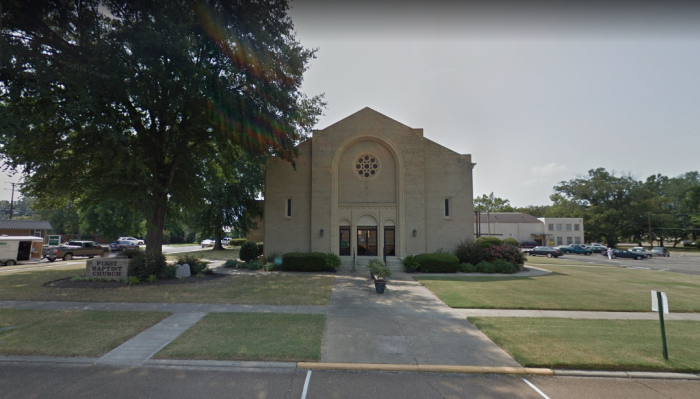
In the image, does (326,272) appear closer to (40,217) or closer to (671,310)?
(671,310)

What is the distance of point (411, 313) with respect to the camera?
992 centimetres

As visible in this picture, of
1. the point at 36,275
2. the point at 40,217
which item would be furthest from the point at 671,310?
the point at 40,217

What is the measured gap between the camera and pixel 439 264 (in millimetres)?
20125

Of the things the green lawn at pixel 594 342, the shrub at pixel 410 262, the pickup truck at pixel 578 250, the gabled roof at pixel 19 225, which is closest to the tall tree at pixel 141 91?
the shrub at pixel 410 262

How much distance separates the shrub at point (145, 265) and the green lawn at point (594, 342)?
48.5 ft

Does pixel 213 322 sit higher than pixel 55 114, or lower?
lower

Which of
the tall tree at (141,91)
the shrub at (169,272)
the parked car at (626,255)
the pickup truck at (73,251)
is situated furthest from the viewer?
the parked car at (626,255)

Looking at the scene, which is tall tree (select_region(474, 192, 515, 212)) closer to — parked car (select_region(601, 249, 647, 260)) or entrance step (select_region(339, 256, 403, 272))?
parked car (select_region(601, 249, 647, 260))

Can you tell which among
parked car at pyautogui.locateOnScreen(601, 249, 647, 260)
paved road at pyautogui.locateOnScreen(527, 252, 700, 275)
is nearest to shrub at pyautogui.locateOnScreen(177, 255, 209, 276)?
paved road at pyautogui.locateOnScreen(527, 252, 700, 275)

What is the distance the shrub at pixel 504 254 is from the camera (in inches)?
842

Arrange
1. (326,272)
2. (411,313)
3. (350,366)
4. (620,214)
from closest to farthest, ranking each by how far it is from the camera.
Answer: (350,366)
(411,313)
(326,272)
(620,214)

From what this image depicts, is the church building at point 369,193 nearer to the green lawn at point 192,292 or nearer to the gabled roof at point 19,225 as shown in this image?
the green lawn at point 192,292

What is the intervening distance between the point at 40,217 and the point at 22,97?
2298 inches

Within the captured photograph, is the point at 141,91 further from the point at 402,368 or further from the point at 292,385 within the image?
the point at 402,368
